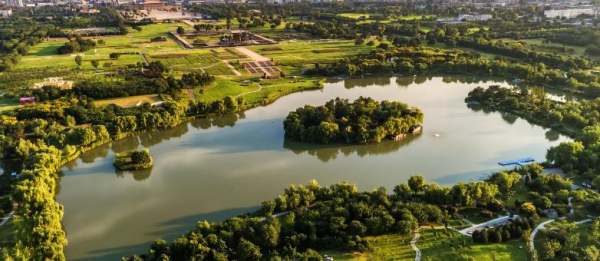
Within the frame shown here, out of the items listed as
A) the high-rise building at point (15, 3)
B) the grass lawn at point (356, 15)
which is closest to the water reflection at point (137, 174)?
the grass lawn at point (356, 15)

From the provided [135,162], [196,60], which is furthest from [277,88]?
[135,162]

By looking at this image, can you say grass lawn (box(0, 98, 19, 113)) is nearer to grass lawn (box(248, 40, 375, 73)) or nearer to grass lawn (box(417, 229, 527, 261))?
grass lawn (box(248, 40, 375, 73))

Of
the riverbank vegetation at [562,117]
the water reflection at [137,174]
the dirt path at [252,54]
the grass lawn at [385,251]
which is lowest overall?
the grass lawn at [385,251]

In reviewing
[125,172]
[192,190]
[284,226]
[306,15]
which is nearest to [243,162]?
[192,190]

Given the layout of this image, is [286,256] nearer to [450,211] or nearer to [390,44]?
[450,211]

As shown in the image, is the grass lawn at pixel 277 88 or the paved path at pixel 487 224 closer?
the paved path at pixel 487 224

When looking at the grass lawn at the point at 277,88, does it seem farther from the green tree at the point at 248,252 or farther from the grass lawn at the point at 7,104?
the green tree at the point at 248,252

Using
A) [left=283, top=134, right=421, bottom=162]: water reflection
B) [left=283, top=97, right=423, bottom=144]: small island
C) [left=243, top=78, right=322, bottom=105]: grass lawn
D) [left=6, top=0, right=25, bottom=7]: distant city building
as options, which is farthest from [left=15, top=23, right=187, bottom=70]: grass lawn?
[left=6, top=0, right=25, bottom=7]: distant city building
